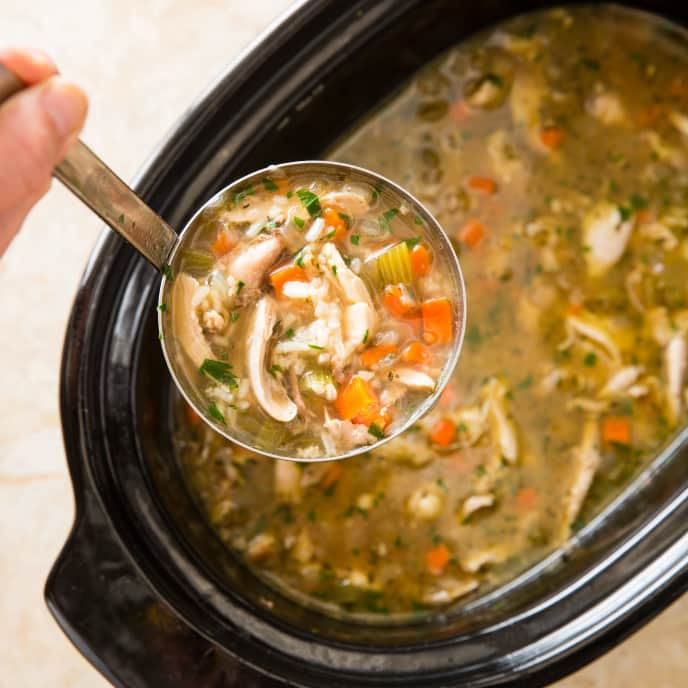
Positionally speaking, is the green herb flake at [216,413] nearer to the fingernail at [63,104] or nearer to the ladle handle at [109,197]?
the ladle handle at [109,197]

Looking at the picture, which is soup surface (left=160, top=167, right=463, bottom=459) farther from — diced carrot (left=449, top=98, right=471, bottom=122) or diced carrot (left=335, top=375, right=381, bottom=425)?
diced carrot (left=449, top=98, right=471, bottom=122)

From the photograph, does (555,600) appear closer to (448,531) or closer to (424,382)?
(448,531)

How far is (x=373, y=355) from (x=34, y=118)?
873 mm

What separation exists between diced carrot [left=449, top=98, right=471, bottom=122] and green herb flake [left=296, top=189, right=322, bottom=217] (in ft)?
2.81

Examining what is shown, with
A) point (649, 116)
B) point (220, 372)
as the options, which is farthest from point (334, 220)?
point (649, 116)

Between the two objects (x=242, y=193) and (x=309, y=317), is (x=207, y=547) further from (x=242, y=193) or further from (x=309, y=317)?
(x=242, y=193)

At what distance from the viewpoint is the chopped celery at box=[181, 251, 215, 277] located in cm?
188

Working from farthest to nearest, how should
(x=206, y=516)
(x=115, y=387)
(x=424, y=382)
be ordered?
(x=206, y=516) → (x=115, y=387) → (x=424, y=382)

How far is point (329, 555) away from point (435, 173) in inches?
45.9

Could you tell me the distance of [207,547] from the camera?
2377 millimetres

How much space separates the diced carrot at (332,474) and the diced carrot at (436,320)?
727 mm

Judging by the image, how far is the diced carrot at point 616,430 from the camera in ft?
8.40

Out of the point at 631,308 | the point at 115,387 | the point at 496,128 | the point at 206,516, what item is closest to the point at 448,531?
the point at 206,516

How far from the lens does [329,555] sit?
2514 mm
